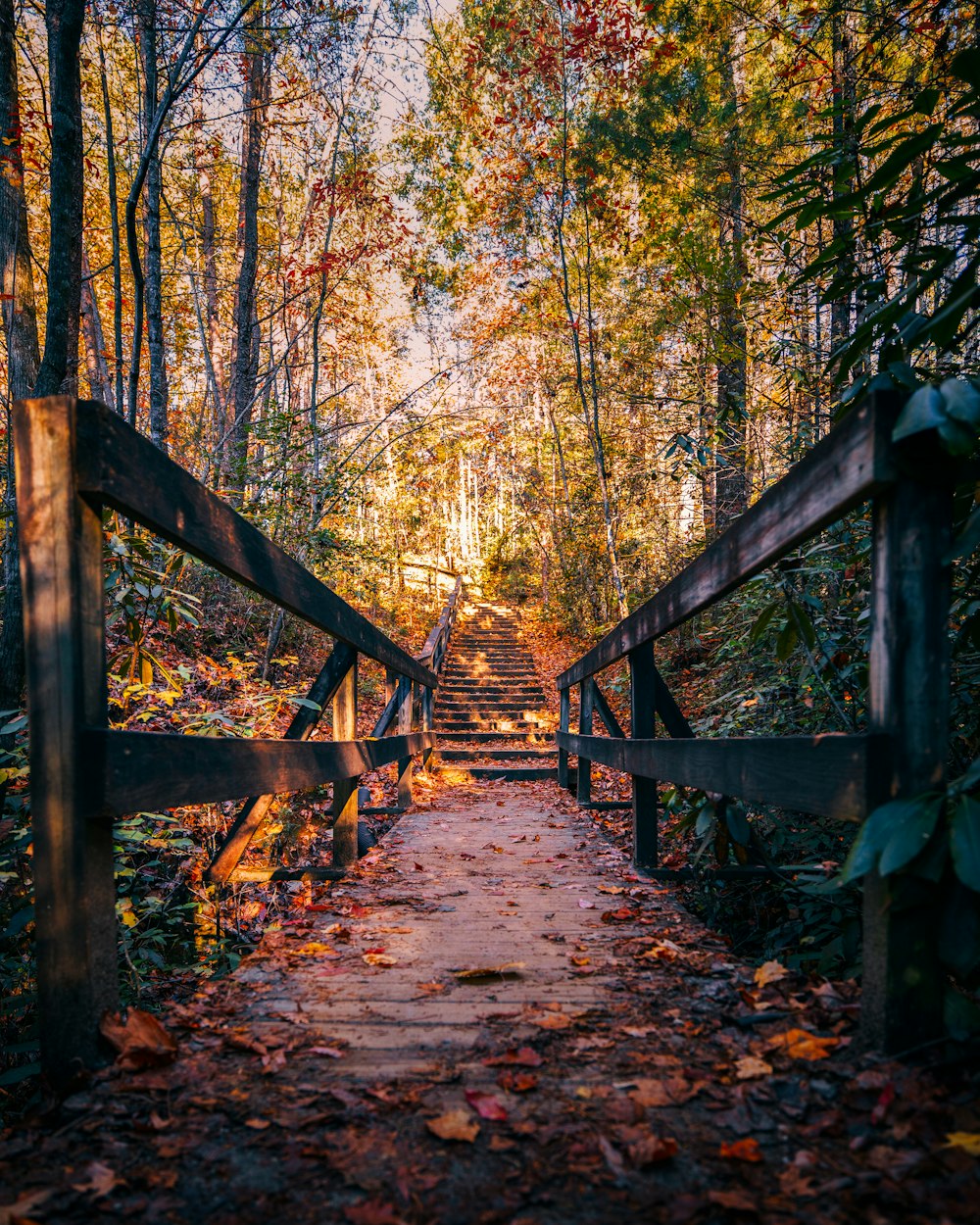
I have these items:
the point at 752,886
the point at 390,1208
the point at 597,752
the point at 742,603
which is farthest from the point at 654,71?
the point at 390,1208

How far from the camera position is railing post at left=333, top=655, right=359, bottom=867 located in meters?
3.45

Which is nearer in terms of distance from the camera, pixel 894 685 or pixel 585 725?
pixel 894 685

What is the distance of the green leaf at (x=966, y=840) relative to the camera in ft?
3.75

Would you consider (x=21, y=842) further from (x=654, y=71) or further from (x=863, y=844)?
(x=654, y=71)

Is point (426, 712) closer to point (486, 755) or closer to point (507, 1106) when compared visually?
point (486, 755)

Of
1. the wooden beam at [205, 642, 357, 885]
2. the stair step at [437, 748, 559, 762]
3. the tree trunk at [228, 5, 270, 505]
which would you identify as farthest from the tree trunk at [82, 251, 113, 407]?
the wooden beam at [205, 642, 357, 885]

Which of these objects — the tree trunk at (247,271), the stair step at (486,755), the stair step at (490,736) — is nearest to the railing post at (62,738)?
the stair step at (486,755)

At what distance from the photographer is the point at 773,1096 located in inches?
51.1

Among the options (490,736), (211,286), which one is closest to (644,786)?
(490,736)

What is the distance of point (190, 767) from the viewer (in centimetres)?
171

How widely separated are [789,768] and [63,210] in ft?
16.3

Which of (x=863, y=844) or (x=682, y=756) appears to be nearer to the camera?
(x=863, y=844)

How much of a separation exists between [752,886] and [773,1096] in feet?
9.22

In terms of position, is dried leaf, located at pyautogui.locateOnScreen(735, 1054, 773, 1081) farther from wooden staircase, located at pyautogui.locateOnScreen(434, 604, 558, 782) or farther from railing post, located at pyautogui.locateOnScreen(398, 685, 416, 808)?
wooden staircase, located at pyautogui.locateOnScreen(434, 604, 558, 782)
